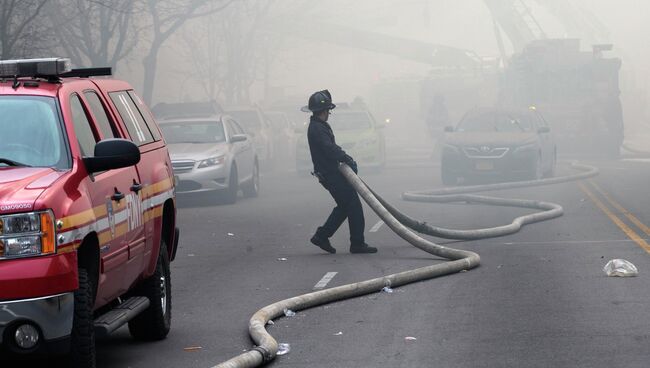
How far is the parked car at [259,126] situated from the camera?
32778mm

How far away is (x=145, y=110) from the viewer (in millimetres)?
9797

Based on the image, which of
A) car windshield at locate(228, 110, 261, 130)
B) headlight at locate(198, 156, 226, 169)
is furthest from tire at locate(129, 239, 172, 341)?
car windshield at locate(228, 110, 261, 130)

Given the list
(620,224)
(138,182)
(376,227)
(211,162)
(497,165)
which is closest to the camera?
(138,182)

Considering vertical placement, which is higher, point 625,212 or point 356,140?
point 625,212

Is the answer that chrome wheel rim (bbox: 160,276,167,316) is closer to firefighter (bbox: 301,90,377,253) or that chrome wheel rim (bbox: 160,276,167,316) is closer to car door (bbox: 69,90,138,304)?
car door (bbox: 69,90,138,304)

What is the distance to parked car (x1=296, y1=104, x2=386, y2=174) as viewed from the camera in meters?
31.0

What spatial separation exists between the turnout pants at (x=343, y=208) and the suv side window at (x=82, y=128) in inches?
277

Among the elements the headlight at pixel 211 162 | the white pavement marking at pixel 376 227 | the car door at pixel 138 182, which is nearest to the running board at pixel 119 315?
the car door at pixel 138 182

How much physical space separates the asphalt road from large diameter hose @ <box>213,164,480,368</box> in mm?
103

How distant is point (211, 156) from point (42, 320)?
1651cm

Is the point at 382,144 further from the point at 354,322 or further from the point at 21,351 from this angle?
the point at 21,351

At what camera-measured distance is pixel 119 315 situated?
774cm

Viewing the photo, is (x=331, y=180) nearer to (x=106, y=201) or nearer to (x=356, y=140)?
(x=106, y=201)

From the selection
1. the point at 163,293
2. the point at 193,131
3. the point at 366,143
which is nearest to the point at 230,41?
the point at 366,143
